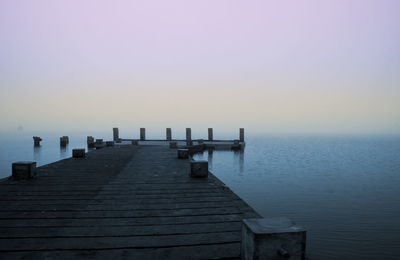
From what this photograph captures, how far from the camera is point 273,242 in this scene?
103 inches

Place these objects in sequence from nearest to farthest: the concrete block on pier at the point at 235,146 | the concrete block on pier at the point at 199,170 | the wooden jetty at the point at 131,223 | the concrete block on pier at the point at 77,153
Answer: the wooden jetty at the point at 131,223 → the concrete block on pier at the point at 199,170 → the concrete block on pier at the point at 77,153 → the concrete block on pier at the point at 235,146

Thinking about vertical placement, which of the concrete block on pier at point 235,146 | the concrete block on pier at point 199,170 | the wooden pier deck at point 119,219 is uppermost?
the concrete block on pier at point 199,170

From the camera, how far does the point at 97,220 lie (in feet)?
14.8

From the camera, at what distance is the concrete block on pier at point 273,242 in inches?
101

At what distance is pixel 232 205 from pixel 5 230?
4.22 m

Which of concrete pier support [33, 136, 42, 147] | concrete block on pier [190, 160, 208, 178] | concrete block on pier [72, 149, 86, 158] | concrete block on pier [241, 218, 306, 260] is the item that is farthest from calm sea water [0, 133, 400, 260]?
concrete pier support [33, 136, 42, 147]

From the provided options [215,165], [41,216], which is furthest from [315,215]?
[215,165]

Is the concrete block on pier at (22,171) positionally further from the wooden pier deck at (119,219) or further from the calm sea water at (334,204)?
the calm sea water at (334,204)

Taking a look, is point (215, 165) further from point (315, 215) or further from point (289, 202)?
point (315, 215)

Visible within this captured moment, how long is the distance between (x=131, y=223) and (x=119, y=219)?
1.15 feet

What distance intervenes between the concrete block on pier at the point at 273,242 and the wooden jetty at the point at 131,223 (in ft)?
0.03

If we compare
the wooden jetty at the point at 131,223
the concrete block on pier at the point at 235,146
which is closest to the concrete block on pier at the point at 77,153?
the wooden jetty at the point at 131,223

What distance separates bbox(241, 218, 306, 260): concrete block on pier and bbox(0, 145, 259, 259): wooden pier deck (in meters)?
0.69

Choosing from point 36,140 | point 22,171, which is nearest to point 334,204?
point 22,171
